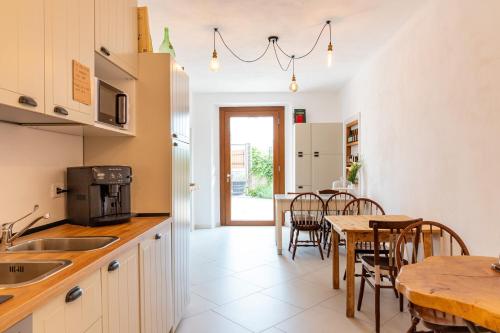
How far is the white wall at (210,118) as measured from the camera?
20.4ft

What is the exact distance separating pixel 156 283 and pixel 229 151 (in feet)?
15.2

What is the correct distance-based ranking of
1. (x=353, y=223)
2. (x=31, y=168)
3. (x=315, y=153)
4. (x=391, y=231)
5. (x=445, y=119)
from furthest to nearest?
(x=315, y=153), (x=353, y=223), (x=445, y=119), (x=391, y=231), (x=31, y=168)

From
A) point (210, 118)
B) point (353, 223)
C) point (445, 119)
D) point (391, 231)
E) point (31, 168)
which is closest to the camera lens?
point (31, 168)

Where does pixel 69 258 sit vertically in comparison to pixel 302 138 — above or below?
below

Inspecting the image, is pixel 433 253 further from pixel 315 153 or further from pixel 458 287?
pixel 315 153

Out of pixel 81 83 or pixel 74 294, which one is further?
pixel 81 83

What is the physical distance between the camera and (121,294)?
155 cm

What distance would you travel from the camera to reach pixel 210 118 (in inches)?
246

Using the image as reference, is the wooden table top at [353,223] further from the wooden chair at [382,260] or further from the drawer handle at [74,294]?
the drawer handle at [74,294]

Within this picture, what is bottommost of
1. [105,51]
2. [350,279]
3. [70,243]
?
[350,279]

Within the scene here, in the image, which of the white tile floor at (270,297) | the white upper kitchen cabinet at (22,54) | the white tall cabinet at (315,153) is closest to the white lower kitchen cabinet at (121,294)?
the white upper kitchen cabinet at (22,54)

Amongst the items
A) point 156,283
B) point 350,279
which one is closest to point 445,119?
point 350,279

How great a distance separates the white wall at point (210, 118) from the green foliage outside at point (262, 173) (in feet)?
2.76

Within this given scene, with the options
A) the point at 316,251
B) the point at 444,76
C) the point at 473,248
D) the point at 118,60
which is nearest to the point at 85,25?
the point at 118,60
